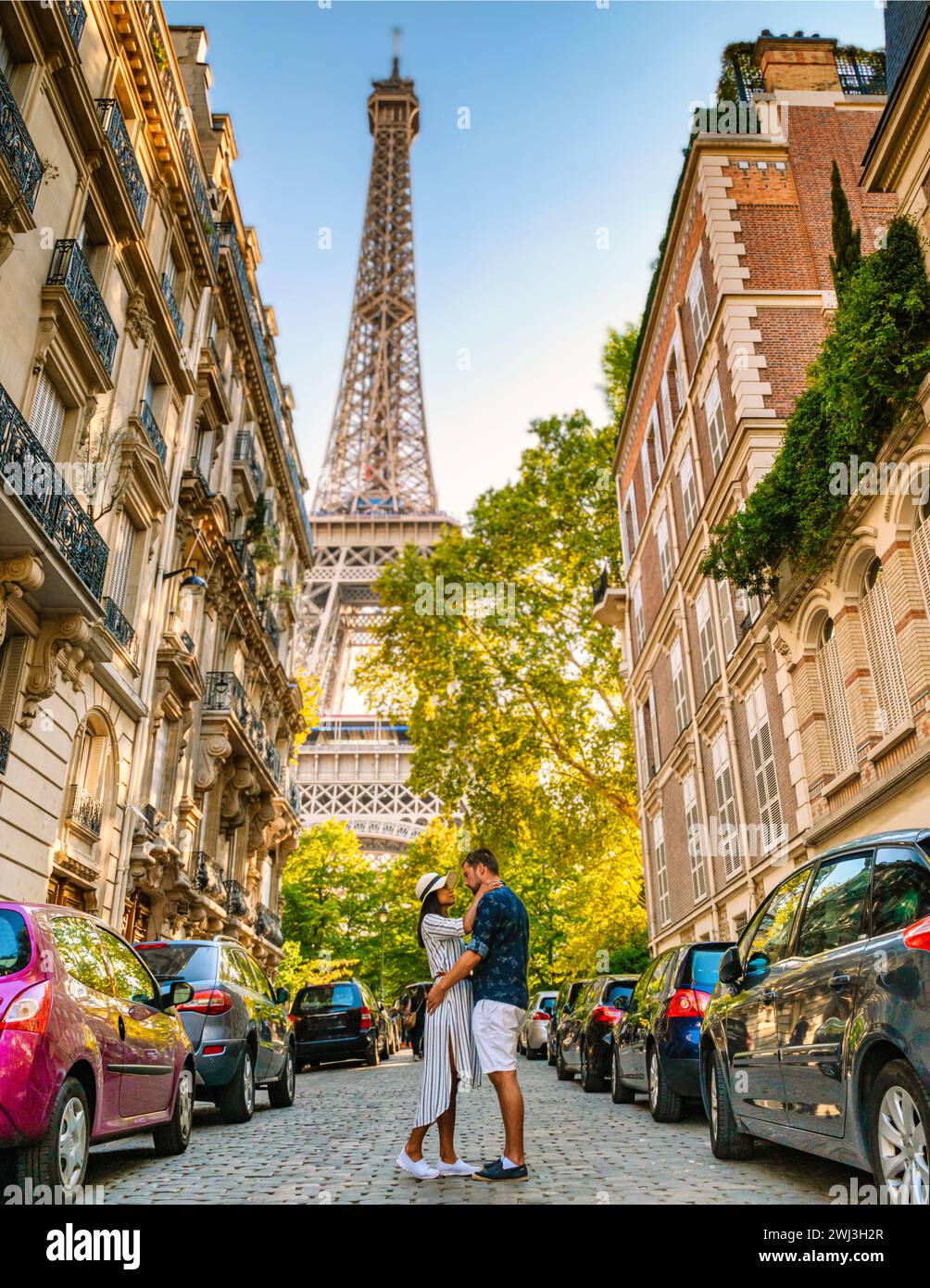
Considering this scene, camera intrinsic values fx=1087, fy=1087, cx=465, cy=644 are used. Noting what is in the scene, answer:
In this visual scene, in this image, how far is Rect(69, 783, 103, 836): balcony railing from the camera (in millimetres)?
16328

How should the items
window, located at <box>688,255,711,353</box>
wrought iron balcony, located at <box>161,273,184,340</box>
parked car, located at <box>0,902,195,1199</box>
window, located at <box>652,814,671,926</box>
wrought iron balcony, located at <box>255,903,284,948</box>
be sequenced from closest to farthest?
parked car, located at <box>0,902,195,1199</box>, wrought iron balcony, located at <box>161,273,184,340</box>, window, located at <box>688,255,711,353</box>, window, located at <box>652,814,671,926</box>, wrought iron balcony, located at <box>255,903,284,948</box>

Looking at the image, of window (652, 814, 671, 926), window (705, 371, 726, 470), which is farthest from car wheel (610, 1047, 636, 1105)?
window (652, 814, 671, 926)

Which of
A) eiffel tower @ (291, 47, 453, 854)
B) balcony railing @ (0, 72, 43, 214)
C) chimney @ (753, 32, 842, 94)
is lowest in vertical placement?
balcony railing @ (0, 72, 43, 214)

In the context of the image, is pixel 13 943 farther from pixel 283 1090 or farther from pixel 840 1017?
pixel 283 1090

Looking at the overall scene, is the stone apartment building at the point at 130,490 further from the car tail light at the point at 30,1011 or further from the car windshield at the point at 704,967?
the car windshield at the point at 704,967

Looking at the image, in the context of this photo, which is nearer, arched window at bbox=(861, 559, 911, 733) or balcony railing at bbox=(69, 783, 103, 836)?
arched window at bbox=(861, 559, 911, 733)

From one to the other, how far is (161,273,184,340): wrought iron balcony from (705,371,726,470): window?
34.0 feet

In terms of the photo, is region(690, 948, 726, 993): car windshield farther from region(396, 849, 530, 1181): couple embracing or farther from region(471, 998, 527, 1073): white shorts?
region(471, 998, 527, 1073): white shorts

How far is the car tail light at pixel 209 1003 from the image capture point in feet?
33.0

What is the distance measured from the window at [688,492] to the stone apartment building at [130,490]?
32.6 ft

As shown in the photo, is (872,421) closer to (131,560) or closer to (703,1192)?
(703,1192)

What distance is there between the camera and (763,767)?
1772 cm

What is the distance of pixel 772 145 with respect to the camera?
68.9 ft

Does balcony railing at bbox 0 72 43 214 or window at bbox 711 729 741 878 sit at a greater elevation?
balcony railing at bbox 0 72 43 214
